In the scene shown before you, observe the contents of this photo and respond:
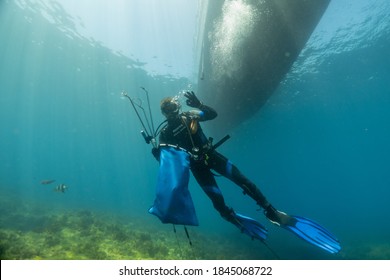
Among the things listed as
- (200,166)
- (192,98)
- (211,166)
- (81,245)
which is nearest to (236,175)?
(211,166)

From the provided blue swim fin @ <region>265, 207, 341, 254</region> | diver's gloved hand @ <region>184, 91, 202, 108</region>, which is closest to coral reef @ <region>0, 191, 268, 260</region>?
blue swim fin @ <region>265, 207, 341, 254</region>

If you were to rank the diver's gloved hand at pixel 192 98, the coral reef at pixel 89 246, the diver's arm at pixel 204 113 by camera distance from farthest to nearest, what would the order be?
the coral reef at pixel 89 246, the diver's arm at pixel 204 113, the diver's gloved hand at pixel 192 98

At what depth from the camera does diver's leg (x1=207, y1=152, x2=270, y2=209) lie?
5664 mm

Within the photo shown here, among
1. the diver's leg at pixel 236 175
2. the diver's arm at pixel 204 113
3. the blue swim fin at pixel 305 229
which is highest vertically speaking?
→ the diver's arm at pixel 204 113

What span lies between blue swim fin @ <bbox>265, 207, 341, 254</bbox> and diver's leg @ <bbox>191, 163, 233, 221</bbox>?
0.90 meters

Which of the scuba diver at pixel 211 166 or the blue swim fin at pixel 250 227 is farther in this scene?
the blue swim fin at pixel 250 227

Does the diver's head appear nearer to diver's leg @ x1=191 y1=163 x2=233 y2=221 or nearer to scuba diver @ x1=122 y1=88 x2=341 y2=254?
scuba diver @ x1=122 y1=88 x2=341 y2=254

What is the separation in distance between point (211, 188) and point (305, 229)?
2.08 m

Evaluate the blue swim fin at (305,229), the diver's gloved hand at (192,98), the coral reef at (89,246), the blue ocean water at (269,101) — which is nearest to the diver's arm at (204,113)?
the diver's gloved hand at (192,98)

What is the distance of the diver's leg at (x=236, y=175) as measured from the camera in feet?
18.6

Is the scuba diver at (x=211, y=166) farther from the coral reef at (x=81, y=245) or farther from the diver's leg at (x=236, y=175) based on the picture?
the coral reef at (x=81, y=245)

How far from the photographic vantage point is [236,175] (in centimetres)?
580
